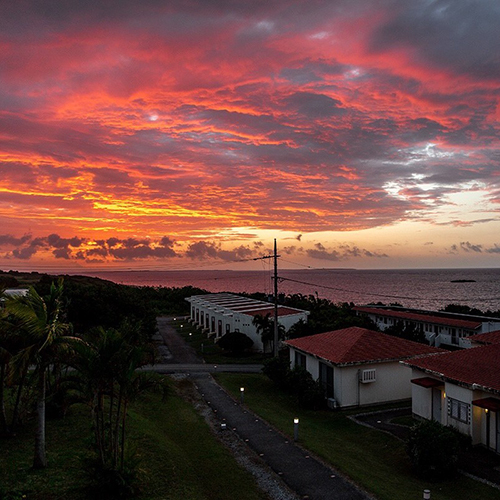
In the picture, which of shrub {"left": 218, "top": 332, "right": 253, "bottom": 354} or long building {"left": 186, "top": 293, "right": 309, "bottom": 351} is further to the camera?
long building {"left": 186, "top": 293, "right": 309, "bottom": 351}

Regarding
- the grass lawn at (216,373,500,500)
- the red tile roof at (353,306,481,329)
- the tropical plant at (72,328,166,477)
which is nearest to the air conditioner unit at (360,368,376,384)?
the grass lawn at (216,373,500,500)

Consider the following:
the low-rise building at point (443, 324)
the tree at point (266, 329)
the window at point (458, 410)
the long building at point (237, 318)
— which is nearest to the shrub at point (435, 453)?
the window at point (458, 410)

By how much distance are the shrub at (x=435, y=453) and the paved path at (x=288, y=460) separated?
10.6 feet

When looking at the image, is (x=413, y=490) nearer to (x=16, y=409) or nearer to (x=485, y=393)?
(x=485, y=393)

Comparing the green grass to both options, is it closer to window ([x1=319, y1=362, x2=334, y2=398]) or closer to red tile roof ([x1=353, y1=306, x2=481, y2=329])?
window ([x1=319, y1=362, x2=334, y2=398])

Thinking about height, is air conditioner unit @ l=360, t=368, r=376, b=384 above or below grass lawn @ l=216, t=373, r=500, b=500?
above

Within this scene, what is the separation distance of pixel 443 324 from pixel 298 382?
21798mm

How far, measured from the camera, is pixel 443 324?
4222 centimetres

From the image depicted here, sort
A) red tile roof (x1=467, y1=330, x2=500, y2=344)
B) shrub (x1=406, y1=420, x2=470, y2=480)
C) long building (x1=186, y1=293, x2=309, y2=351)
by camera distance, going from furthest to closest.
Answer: long building (x1=186, y1=293, x2=309, y2=351)
red tile roof (x1=467, y1=330, x2=500, y2=344)
shrub (x1=406, y1=420, x2=470, y2=480)

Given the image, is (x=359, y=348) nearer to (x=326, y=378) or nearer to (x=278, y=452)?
(x=326, y=378)

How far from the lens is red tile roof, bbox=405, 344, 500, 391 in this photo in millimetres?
18109

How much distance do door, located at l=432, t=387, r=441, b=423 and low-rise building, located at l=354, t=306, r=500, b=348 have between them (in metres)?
16.5

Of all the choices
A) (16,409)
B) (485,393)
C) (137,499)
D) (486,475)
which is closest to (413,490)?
(486,475)

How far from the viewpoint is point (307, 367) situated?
91.5 feet
